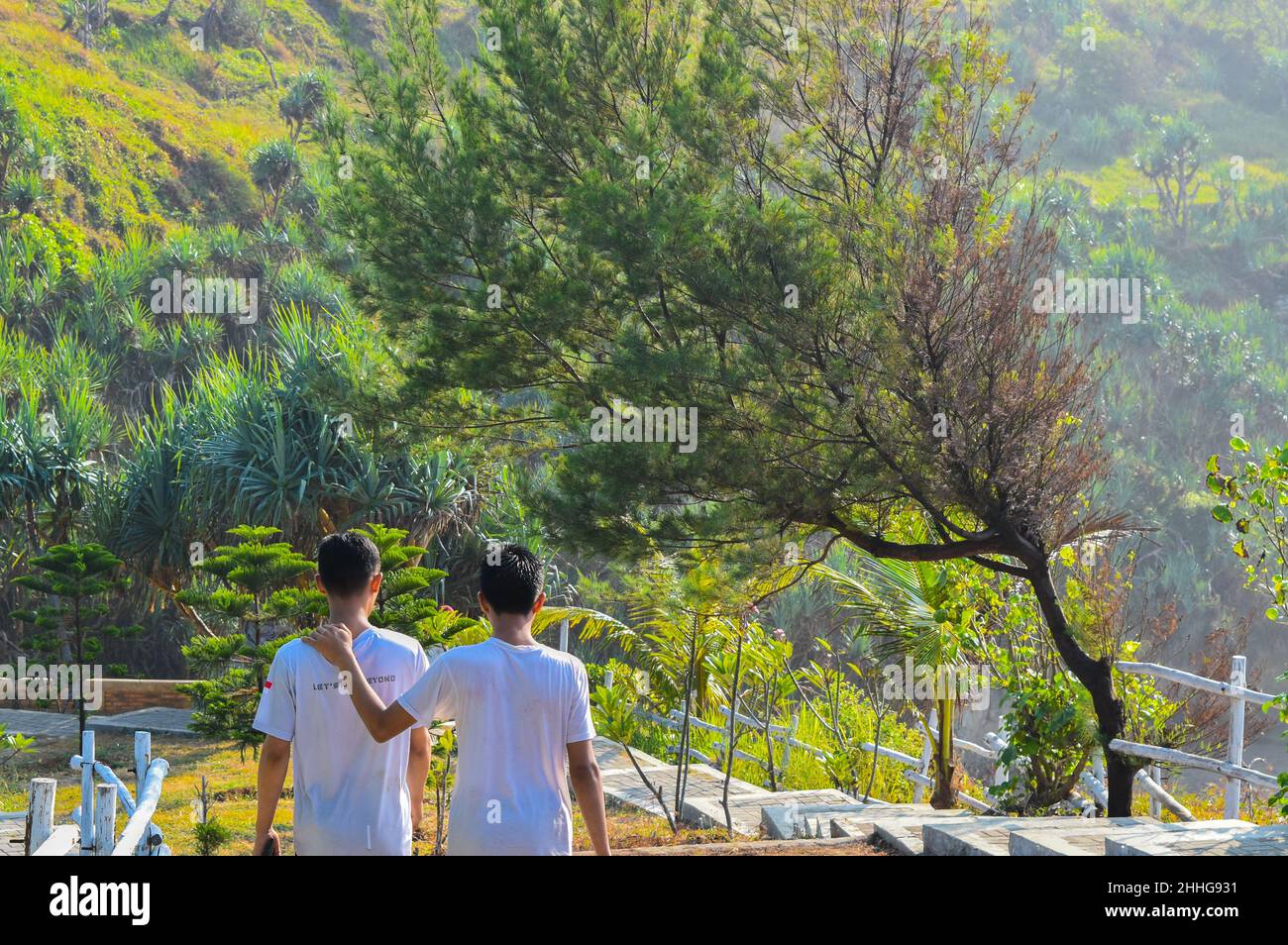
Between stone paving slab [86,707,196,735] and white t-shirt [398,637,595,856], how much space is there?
38.2ft

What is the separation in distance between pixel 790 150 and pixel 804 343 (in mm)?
1452

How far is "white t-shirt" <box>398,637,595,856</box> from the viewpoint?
3.18 metres

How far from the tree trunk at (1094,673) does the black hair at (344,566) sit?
5.28m

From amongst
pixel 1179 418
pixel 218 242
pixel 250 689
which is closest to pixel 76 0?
pixel 218 242

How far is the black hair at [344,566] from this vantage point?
3.47 m

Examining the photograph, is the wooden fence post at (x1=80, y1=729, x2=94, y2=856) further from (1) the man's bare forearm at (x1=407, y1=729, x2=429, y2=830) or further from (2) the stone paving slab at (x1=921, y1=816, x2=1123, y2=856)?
(2) the stone paving slab at (x1=921, y1=816, x2=1123, y2=856)

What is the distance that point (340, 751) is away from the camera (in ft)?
11.1

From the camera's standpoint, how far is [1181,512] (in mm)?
45094

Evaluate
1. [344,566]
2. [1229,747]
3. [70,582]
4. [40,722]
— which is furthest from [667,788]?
[40,722]

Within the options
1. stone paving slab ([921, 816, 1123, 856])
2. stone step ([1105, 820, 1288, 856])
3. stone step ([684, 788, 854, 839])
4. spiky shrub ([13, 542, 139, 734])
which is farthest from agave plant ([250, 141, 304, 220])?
stone step ([1105, 820, 1288, 856])

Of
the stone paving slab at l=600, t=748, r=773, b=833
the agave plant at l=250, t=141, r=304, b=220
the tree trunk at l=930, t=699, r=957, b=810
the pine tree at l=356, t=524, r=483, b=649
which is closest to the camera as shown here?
the pine tree at l=356, t=524, r=483, b=649

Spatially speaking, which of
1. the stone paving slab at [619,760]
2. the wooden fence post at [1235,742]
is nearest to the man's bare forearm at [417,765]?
the wooden fence post at [1235,742]

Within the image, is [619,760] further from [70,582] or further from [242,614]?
[70,582]
